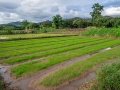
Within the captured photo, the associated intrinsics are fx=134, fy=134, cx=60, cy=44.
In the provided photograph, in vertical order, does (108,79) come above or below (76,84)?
above

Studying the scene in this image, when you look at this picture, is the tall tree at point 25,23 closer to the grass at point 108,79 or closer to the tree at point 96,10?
the tree at point 96,10

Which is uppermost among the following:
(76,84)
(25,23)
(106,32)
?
(25,23)

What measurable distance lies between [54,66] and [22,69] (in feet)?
9.14

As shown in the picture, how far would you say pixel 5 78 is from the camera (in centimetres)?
946

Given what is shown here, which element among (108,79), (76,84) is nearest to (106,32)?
(76,84)

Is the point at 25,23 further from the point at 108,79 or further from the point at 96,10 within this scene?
the point at 108,79

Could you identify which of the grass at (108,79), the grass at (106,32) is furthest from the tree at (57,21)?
the grass at (108,79)

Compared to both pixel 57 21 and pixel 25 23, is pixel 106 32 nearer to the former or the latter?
pixel 57 21

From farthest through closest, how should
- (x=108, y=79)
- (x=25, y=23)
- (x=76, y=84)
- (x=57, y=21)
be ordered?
1. (x=25, y=23)
2. (x=57, y=21)
3. (x=76, y=84)
4. (x=108, y=79)

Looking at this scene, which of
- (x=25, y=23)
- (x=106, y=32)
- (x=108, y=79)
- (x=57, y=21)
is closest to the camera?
(x=108, y=79)

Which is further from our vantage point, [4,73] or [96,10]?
[96,10]

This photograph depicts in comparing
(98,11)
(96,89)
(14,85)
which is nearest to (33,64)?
(14,85)

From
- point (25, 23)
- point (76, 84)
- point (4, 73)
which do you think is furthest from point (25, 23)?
point (76, 84)

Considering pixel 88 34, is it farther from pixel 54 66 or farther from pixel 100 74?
pixel 100 74
